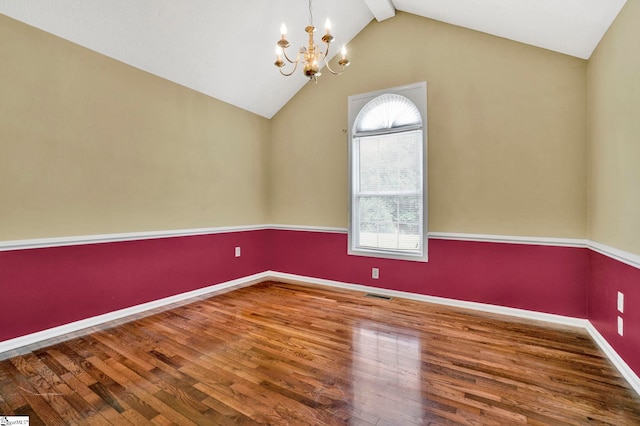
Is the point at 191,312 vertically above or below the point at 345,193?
below

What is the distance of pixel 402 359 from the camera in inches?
87.0

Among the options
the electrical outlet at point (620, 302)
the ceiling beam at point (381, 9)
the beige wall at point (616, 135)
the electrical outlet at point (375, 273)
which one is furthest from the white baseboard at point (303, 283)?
the ceiling beam at point (381, 9)

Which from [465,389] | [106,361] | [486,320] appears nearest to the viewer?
[465,389]

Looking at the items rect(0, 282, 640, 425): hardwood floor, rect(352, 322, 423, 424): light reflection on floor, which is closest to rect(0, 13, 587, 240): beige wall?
rect(0, 282, 640, 425): hardwood floor

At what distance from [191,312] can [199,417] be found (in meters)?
1.71

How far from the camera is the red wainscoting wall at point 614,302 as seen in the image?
191 cm

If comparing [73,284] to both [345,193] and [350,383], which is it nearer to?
[350,383]

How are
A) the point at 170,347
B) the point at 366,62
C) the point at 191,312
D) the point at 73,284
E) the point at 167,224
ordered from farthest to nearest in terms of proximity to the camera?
the point at 366,62 → the point at 167,224 → the point at 191,312 → the point at 73,284 → the point at 170,347

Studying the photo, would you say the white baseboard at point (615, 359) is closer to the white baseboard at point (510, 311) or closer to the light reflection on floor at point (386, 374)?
the white baseboard at point (510, 311)

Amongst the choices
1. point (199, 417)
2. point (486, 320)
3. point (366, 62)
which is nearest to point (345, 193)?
point (366, 62)

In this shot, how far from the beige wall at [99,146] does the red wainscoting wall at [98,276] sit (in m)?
0.19

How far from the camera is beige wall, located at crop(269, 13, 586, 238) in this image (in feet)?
9.33

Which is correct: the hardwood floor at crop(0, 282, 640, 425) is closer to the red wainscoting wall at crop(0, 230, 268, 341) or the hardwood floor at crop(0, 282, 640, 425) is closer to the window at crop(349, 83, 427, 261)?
the red wainscoting wall at crop(0, 230, 268, 341)

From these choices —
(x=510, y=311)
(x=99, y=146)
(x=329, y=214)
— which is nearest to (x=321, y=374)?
(x=510, y=311)
